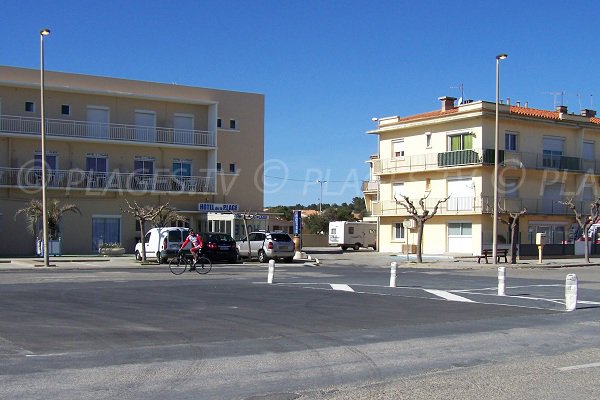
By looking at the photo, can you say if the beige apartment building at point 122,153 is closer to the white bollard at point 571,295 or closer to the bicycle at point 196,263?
the bicycle at point 196,263

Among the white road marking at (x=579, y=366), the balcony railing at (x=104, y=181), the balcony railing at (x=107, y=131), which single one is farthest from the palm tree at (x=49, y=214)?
the white road marking at (x=579, y=366)

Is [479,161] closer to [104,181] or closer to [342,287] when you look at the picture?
[104,181]

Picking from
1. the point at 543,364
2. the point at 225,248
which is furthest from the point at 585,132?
the point at 543,364

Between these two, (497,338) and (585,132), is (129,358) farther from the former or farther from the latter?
(585,132)

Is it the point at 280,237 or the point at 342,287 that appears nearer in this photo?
the point at 342,287

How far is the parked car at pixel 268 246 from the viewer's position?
1620 inches

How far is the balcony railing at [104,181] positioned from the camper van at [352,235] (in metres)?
20.1

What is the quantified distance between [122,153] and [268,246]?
13.7 m

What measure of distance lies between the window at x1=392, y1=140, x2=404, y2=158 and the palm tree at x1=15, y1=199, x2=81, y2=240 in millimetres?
24916

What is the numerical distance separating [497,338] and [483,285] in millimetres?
12656

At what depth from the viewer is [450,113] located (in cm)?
5306

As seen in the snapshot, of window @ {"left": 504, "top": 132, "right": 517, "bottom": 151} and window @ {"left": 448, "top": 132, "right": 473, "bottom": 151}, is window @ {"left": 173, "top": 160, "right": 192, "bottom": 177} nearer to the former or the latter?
window @ {"left": 448, "top": 132, "right": 473, "bottom": 151}

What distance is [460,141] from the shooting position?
173 ft

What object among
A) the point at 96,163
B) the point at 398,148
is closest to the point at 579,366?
the point at 96,163
